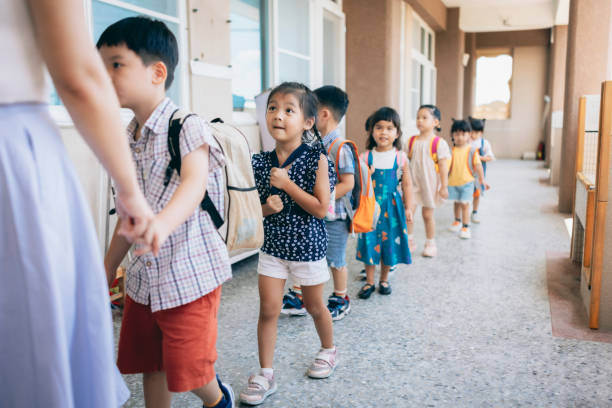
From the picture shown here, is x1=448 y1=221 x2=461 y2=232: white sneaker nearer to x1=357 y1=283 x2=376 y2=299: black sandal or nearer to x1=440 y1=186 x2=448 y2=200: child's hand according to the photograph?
x1=440 y1=186 x2=448 y2=200: child's hand

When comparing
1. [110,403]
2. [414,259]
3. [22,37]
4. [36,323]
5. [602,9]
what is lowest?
[414,259]

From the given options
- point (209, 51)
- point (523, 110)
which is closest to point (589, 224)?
point (209, 51)

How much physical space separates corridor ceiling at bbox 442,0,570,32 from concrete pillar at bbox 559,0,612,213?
206 inches

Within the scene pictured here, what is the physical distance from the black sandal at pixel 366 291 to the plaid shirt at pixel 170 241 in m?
2.06

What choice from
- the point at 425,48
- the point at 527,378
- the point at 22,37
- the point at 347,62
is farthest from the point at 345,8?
the point at 22,37

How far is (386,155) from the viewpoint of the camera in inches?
139

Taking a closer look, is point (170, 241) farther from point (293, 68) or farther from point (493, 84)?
point (493, 84)

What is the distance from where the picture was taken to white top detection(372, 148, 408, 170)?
11.5 feet

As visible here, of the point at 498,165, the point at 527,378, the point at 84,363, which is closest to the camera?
the point at 84,363

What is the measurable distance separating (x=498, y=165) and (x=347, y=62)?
9048 millimetres

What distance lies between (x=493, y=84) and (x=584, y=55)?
39.2 feet

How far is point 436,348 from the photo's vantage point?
258cm

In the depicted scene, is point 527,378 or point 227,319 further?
point 227,319

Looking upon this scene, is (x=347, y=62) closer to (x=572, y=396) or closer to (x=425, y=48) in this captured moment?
(x=425, y=48)
